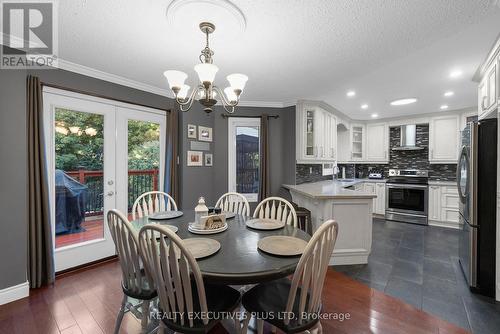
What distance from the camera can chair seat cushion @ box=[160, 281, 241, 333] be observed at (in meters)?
1.16

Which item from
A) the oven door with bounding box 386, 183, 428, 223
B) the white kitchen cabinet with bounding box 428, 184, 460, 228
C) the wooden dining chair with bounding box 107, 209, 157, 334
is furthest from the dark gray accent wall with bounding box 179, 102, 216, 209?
the white kitchen cabinet with bounding box 428, 184, 460, 228

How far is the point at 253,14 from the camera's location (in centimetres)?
163

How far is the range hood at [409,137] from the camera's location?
5113mm

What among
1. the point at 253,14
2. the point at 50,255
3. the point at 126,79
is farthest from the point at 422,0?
the point at 50,255

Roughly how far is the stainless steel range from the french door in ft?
16.3

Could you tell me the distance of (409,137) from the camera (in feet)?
16.9

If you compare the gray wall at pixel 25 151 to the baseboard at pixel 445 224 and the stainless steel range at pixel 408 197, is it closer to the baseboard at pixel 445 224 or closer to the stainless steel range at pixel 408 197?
the stainless steel range at pixel 408 197

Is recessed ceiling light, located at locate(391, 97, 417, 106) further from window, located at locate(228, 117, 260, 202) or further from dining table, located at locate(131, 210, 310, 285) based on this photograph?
dining table, located at locate(131, 210, 310, 285)

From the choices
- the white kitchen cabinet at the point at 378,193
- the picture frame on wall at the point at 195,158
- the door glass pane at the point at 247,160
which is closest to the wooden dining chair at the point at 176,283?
the picture frame on wall at the point at 195,158

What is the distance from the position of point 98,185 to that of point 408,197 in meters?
5.70

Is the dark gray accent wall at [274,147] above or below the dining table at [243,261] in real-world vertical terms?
above

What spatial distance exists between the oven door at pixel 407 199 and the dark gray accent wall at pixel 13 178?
6037mm

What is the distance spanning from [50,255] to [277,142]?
11.1 feet

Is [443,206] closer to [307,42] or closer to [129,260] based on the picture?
[307,42]
